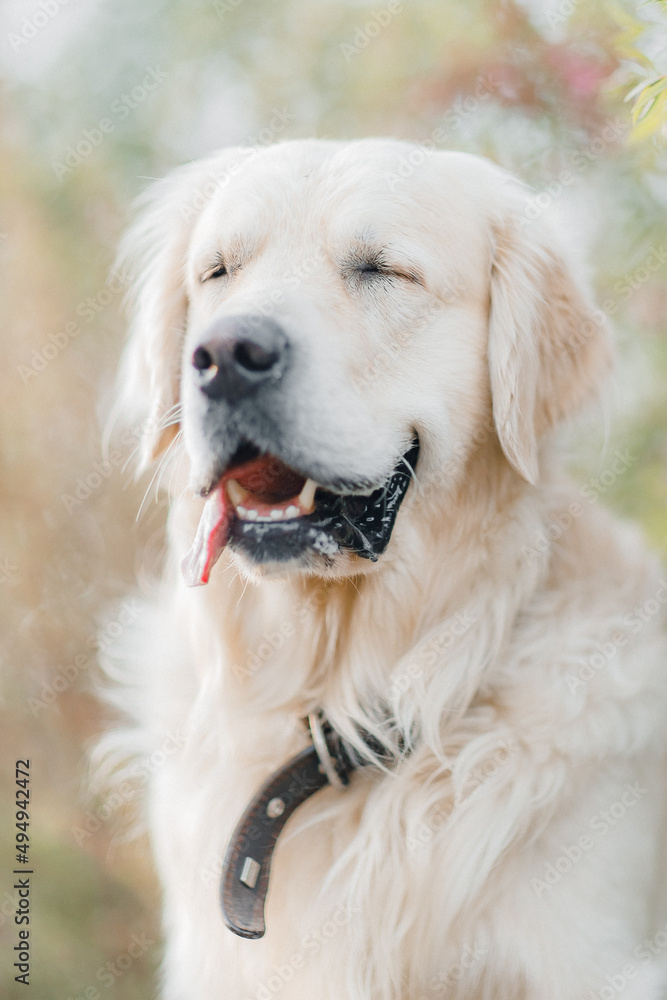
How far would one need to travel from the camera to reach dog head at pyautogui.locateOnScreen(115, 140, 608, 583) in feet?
5.15

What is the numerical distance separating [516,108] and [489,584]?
2.00 m

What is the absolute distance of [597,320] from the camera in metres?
1.97

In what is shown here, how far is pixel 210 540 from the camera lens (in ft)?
5.43

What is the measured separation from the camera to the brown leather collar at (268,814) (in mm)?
1720

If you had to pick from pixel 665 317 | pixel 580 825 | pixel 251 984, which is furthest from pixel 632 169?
pixel 251 984
